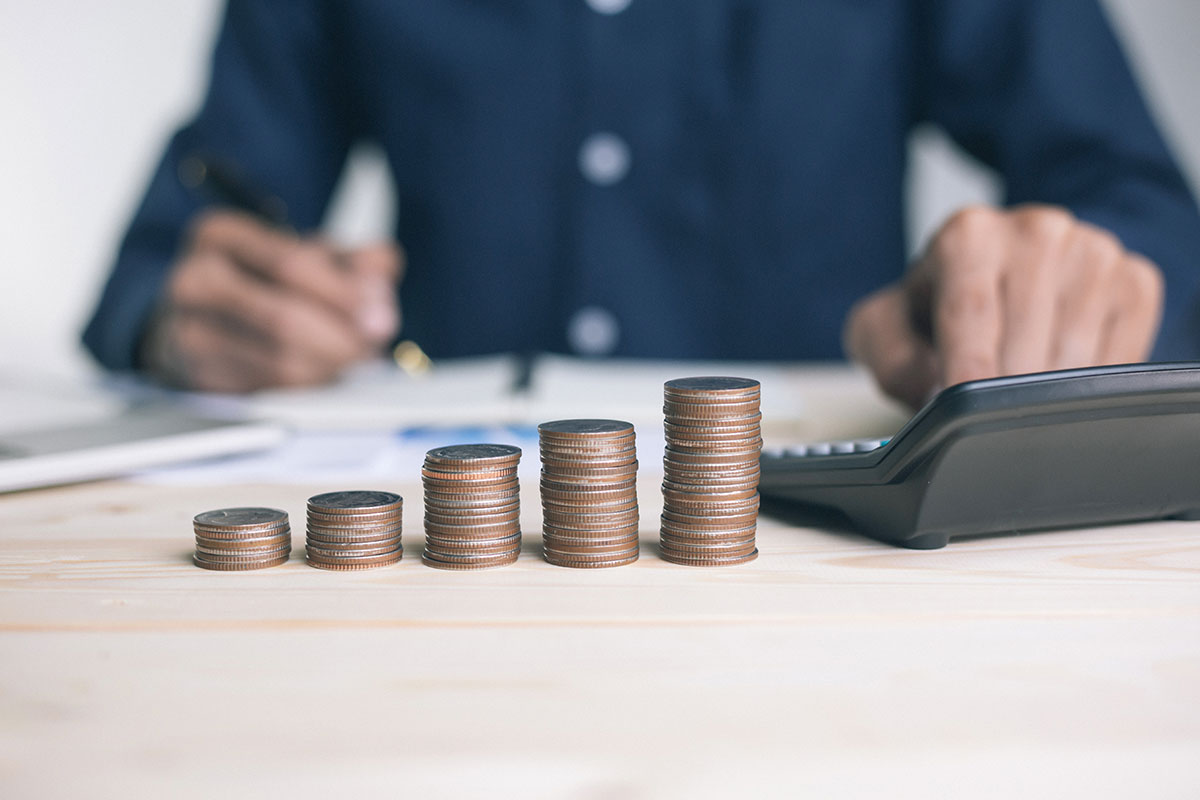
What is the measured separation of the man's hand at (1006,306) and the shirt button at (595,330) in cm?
89

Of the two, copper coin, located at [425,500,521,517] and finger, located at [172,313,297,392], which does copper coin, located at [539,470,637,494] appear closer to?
copper coin, located at [425,500,521,517]

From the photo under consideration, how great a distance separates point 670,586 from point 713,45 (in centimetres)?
166

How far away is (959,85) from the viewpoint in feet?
6.62

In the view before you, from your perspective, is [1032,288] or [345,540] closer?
[345,540]

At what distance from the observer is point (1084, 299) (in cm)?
112

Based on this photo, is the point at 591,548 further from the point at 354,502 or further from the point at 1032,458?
the point at 1032,458

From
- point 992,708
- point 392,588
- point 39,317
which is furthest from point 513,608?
point 39,317

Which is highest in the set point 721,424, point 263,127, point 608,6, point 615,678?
point 608,6

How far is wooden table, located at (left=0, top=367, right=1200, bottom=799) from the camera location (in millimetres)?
415

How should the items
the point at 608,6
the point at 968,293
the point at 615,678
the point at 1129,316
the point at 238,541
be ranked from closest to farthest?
the point at 615,678 → the point at 238,541 → the point at 968,293 → the point at 1129,316 → the point at 608,6

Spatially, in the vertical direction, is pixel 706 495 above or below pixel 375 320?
below

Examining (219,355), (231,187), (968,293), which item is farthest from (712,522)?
(231,187)

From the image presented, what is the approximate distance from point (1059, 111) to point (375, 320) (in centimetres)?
129

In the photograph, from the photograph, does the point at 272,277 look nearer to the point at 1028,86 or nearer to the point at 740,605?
the point at 740,605
